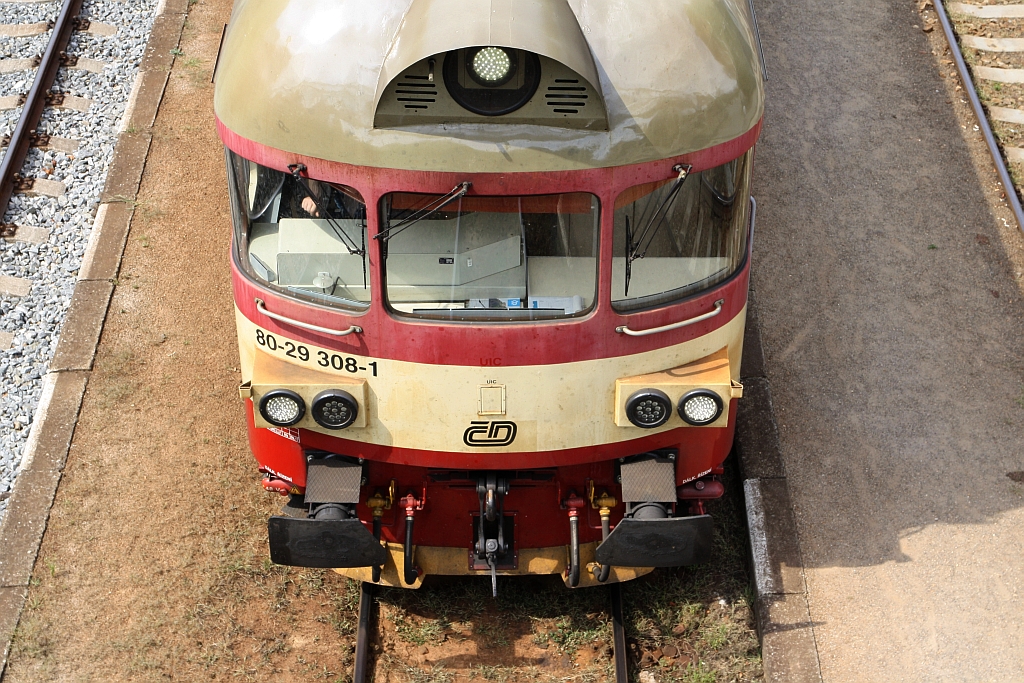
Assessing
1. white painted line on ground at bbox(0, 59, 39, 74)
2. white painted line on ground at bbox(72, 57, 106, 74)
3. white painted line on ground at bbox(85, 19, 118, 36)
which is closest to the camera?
white painted line on ground at bbox(0, 59, 39, 74)

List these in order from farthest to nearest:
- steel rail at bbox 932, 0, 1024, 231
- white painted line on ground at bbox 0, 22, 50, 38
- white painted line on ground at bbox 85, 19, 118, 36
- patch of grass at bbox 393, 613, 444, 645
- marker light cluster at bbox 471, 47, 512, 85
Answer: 1. white painted line on ground at bbox 85, 19, 118, 36
2. white painted line on ground at bbox 0, 22, 50, 38
3. steel rail at bbox 932, 0, 1024, 231
4. patch of grass at bbox 393, 613, 444, 645
5. marker light cluster at bbox 471, 47, 512, 85

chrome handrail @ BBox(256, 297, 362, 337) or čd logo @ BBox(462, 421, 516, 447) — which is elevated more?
chrome handrail @ BBox(256, 297, 362, 337)

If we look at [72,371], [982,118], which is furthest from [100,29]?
[982,118]

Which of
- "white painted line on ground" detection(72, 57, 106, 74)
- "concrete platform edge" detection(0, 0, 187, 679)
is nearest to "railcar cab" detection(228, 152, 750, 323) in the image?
"concrete platform edge" detection(0, 0, 187, 679)

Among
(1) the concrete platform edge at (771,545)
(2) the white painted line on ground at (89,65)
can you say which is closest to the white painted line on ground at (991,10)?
(1) the concrete platform edge at (771,545)

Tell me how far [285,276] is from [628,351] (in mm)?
1548

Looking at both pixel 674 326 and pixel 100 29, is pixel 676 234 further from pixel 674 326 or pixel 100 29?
pixel 100 29

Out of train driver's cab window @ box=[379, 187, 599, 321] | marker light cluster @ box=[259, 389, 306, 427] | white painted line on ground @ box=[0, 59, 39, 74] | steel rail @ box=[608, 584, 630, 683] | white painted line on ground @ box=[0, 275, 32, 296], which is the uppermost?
train driver's cab window @ box=[379, 187, 599, 321]

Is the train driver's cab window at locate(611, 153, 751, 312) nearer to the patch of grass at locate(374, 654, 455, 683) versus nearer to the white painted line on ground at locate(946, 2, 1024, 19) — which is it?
the patch of grass at locate(374, 654, 455, 683)

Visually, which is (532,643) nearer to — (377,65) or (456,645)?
(456,645)

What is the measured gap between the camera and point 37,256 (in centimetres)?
766

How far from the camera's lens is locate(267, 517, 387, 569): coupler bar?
471 centimetres

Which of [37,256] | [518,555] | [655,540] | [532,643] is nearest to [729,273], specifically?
[655,540]

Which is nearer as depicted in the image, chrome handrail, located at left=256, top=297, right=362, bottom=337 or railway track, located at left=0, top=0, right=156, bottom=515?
chrome handrail, located at left=256, top=297, right=362, bottom=337
